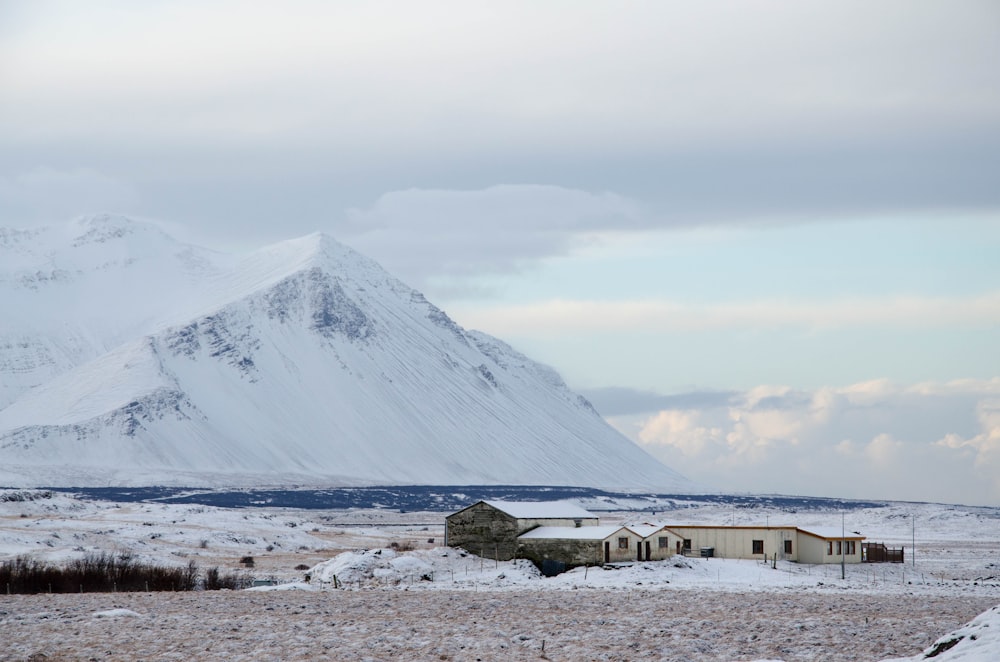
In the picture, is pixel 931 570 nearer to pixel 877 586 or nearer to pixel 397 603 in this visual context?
pixel 877 586

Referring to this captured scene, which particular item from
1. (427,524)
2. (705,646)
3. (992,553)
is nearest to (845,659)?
(705,646)

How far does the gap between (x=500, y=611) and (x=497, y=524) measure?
88.4ft

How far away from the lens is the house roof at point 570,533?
A: 2746 inches

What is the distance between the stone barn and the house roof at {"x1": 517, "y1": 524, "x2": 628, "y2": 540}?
2.05 ft

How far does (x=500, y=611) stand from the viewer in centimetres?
4644

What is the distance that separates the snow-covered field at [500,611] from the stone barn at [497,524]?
2031 mm

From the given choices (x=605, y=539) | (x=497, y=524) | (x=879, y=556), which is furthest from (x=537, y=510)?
(x=879, y=556)

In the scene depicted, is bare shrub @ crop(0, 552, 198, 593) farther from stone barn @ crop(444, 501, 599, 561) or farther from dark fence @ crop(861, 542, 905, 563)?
dark fence @ crop(861, 542, 905, 563)

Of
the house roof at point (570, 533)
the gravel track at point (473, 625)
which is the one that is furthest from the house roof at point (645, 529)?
the gravel track at point (473, 625)

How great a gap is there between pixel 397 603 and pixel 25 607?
13269 mm

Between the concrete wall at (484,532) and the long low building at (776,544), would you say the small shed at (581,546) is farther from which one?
the long low building at (776,544)

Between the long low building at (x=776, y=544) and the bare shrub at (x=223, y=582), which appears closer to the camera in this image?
the bare shrub at (x=223, y=582)

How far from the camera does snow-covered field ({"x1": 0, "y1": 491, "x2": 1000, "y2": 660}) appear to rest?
35969 mm

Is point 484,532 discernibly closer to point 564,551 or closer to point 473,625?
point 564,551
